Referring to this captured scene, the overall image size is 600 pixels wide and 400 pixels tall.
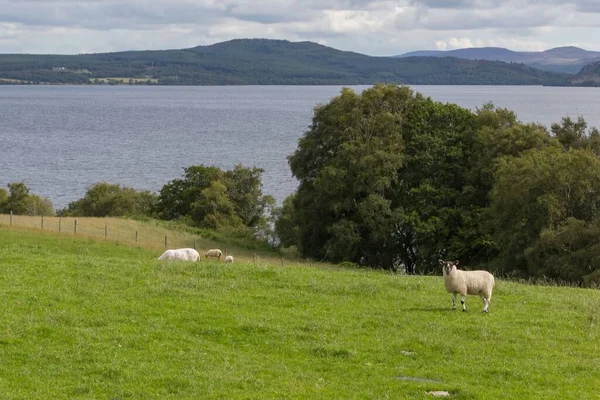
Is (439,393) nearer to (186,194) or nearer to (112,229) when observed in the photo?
(112,229)

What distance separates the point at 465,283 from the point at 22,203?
73924 millimetres

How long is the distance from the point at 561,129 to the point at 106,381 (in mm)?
52433

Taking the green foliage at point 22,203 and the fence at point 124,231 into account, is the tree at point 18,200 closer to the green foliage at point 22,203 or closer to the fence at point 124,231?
the green foliage at point 22,203

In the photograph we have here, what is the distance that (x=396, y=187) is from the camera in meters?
59.3

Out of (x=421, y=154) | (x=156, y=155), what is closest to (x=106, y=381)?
(x=421, y=154)

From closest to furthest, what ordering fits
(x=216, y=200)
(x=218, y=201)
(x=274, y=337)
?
(x=274, y=337) → (x=218, y=201) → (x=216, y=200)

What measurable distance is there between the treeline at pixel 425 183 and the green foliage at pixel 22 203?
1429 inches

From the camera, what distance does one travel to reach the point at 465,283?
2153 centimetres

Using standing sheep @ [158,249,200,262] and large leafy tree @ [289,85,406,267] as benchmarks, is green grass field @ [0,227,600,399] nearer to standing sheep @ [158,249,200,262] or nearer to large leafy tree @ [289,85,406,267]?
standing sheep @ [158,249,200,262]

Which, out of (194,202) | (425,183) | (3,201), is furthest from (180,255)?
(3,201)

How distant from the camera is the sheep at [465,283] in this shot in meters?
21.3

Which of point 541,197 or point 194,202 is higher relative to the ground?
point 541,197

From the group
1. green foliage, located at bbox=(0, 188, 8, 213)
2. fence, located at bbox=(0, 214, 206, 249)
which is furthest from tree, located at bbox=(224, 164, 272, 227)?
green foliage, located at bbox=(0, 188, 8, 213)

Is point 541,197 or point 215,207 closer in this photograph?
point 541,197
